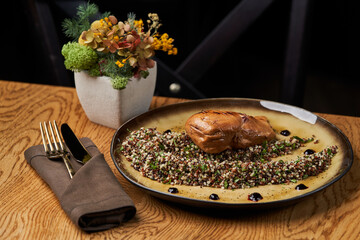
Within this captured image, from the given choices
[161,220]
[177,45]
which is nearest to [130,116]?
[161,220]

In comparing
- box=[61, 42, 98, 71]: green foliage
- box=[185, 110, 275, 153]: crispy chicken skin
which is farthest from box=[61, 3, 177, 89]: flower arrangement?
box=[185, 110, 275, 153]: crispy chicken skin

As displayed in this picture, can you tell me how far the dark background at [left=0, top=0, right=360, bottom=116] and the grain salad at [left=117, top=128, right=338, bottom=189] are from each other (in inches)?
71.2

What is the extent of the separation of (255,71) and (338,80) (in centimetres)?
78

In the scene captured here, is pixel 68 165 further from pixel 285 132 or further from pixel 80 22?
pixel 285 132

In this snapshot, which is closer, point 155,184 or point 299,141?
point 155,184

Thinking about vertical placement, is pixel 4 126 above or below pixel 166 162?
below

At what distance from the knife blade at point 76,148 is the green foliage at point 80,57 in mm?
232

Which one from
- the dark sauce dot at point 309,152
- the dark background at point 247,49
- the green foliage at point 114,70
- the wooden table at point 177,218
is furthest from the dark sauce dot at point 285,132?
the dark background at point 247,49

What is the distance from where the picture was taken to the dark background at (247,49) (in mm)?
3205

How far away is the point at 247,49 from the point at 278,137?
306 centimetres

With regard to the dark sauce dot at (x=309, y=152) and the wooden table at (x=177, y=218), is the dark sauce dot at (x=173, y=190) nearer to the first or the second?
the wooden table at (x=177, y=218)

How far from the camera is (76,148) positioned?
4.22 feet

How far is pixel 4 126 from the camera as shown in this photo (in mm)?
1606

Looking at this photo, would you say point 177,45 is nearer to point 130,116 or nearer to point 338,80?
point 338,80
